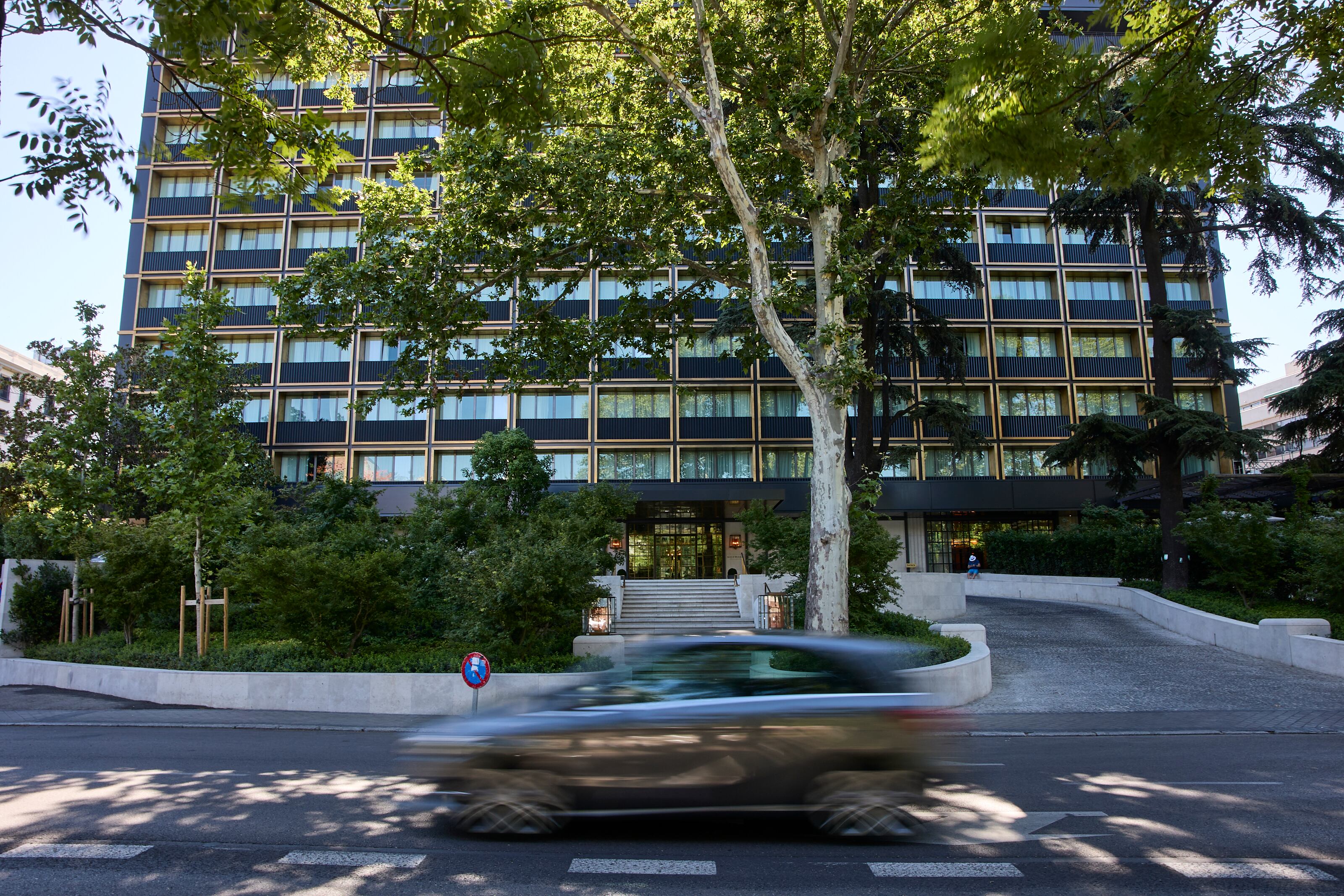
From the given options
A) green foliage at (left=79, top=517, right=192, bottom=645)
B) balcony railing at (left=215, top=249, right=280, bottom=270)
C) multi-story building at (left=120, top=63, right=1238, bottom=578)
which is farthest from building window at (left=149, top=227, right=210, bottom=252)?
green foliage at (left=79, top=517, right=192, bottom=645)

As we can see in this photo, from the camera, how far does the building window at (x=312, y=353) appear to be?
122 ft

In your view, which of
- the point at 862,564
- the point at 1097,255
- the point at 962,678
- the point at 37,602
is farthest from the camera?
the point at 1097,255

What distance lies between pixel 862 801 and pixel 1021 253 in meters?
39.7

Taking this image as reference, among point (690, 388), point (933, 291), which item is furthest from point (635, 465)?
point (933, 291)

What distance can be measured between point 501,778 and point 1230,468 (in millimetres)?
43251

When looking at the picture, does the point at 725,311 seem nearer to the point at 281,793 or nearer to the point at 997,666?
the point at 997,666

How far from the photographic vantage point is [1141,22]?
295 inches

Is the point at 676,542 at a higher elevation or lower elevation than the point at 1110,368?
lower

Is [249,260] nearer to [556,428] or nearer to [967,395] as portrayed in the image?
[556,428]

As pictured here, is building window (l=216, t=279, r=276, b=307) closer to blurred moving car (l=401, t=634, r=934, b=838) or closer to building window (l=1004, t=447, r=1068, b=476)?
building window (l=1004, t=447, r=1068, b=476)

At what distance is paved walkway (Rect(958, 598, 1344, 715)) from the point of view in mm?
11898

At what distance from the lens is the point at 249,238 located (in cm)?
3900

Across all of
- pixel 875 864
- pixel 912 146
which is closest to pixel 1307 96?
pixel 875 864

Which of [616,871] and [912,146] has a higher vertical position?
[912,146]
